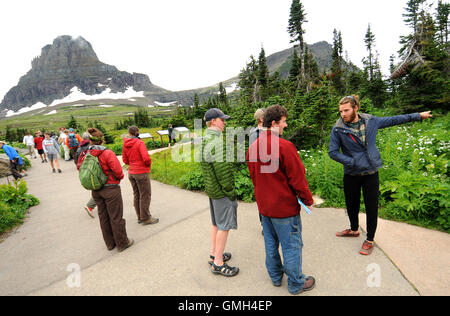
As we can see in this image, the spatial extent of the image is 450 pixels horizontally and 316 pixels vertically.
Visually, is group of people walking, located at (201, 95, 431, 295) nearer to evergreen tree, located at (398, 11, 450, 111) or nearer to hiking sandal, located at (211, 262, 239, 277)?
hiking sandal, located at (211, 262, 239, 277)

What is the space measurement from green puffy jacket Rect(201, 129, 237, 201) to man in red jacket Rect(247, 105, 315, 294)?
43 cm

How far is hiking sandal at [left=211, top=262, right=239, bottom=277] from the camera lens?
306 cm

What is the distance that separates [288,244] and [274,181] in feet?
2.49

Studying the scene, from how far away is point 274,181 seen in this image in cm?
247

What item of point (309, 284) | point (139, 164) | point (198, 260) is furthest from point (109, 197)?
point (309, 284)

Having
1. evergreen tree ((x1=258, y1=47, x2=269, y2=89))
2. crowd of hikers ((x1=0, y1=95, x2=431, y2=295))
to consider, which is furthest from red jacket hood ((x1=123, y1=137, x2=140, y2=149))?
evergreen tree ((x1=258, y1=47, x2=269, y2=89))

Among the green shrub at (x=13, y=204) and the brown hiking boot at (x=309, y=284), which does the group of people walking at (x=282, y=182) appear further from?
the green shrub at (x=13, y=204)

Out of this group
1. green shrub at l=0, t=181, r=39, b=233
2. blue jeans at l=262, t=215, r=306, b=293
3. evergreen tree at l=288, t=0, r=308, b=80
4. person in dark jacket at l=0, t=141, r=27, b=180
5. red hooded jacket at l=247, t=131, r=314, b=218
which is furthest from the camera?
evergreen tree at l=288, t=0, r=308, b=80

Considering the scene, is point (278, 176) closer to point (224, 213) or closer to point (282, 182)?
point (282, 182)

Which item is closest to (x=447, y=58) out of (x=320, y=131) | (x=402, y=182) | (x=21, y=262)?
(x=320, y=131)

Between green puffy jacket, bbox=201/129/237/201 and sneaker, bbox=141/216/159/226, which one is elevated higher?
green puffy jacket, bbox=201/129/237/201

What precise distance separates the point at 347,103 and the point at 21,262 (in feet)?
19.3

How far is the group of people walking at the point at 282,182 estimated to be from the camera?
243 centimetres
